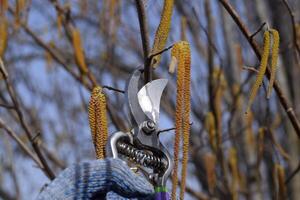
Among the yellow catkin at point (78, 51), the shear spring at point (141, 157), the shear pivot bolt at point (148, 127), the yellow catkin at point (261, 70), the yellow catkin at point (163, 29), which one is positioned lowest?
the shear spring at point (141, 157)

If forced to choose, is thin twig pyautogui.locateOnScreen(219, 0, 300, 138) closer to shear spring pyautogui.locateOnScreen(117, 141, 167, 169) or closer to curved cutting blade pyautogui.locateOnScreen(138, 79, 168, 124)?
curved cutting blade pyautogui.locateOnScreen(138, 79, 168, 124)

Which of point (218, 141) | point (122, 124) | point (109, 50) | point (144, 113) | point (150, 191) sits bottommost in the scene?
point (150, 191)

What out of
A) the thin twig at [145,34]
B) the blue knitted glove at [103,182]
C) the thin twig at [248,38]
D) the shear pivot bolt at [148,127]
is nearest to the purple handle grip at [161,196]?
the blue knitted glove at [103,182]

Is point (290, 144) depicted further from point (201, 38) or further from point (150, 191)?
point (150, 191)

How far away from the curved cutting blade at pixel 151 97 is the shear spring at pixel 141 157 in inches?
2.6

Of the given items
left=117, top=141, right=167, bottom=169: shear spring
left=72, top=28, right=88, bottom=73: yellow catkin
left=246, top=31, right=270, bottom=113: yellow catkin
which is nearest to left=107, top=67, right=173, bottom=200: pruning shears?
left=117, top=141, right=167, bottom=169: shear spring

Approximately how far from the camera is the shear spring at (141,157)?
88cm

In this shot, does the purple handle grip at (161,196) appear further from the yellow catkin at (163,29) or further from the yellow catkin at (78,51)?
the yellow catkin at (78,51)

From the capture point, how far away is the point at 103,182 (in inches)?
32.0

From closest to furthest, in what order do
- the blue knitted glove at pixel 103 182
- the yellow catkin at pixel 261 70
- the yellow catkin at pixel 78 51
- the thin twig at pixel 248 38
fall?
the blue knitted glove at pixel 103 182 < the yellow catkin at pixel 261 70 < the thin twig at pixel 248 38 < the yellow catkin at pixel 78 51

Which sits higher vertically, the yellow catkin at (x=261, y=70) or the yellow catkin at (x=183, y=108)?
the yellow catkin at (x=261, y=70)

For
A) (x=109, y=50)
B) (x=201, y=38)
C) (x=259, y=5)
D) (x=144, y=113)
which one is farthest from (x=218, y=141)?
(x=201, y=38)

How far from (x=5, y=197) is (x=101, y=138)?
2.43 meters

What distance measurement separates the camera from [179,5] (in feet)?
10.3
